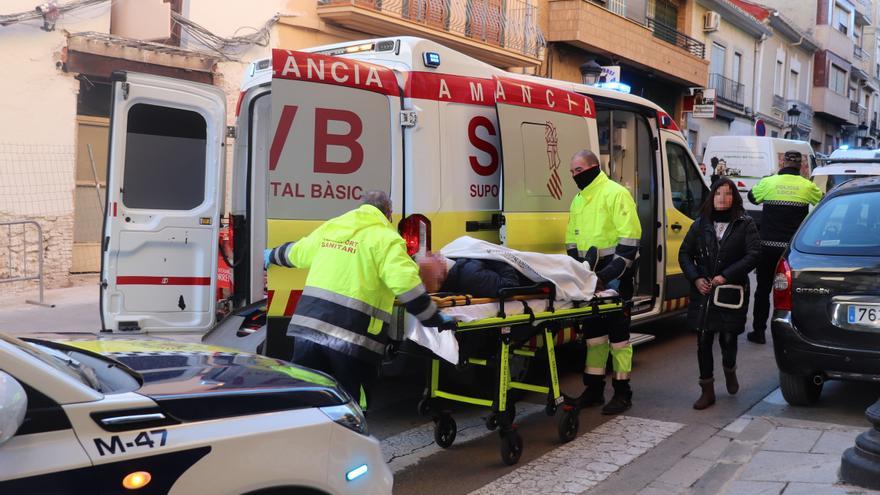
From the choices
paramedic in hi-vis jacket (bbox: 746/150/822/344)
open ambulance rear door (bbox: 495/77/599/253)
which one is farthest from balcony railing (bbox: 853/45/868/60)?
open ambulance rear door (bbox: 495/77/599/253)

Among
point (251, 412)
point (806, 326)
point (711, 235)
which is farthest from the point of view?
point (711, 235)

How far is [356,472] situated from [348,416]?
21 centimetres

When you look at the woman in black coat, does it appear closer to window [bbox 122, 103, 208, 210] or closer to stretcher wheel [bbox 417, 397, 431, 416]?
stretcher wheel [bbox 417, 397, 431, 416]

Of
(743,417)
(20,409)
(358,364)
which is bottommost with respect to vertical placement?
(743,417)

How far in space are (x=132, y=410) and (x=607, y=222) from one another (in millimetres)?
4487

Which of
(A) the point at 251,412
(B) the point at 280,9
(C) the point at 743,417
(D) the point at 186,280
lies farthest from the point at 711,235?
(B) the point at 280,9

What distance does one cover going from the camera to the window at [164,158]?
6.41 meters

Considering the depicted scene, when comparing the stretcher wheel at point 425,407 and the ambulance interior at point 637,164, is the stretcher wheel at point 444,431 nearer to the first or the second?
the stretcher wheel at point 425,407

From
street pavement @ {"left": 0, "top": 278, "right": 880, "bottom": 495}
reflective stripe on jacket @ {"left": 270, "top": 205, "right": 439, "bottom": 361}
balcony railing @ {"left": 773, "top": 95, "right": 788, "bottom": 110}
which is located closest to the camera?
reflective stripe on jacket @ {"left": 270, "top": 205, "right": 439, "bottom": 361}

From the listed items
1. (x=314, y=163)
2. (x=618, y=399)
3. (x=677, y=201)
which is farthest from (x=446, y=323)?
(x=677, y=201)

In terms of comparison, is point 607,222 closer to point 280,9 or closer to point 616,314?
point 616,314

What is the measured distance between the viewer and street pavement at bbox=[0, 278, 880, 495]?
475 centimetres

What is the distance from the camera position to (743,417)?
611cm

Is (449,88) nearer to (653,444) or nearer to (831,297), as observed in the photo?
(653,444)
